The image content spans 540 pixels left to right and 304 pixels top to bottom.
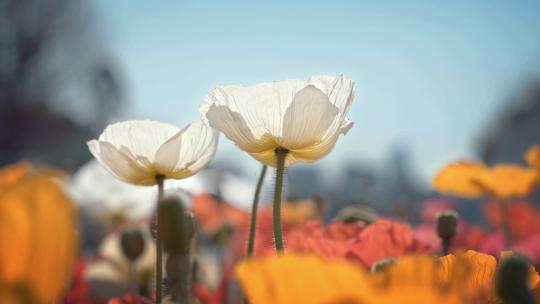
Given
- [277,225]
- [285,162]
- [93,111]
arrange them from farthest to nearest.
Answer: [93,111]
[285,162]
[277,225]

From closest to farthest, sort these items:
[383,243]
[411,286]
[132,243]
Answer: [411,286] < [383,243] < [132,243]

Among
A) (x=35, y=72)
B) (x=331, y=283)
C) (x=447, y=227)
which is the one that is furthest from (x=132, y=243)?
(x=35, y=72)

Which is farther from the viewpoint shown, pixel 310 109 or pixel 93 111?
pixel 93 111

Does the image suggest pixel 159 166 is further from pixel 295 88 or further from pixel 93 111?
pixel 93 111

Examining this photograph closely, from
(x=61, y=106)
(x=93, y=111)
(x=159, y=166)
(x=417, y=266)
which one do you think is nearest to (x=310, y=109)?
(x=159, y=166)

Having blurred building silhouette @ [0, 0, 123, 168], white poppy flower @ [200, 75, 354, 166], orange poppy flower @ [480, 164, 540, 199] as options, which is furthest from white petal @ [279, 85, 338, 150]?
blurred building silhouette @ [0, 0, 123, 168]

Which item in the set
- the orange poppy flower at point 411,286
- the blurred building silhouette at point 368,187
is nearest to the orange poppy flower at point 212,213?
the blurred building silhouette at point 368,187

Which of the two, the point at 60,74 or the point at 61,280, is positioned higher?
the point at 60,74

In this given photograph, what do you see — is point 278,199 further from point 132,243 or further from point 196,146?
point 132,243
